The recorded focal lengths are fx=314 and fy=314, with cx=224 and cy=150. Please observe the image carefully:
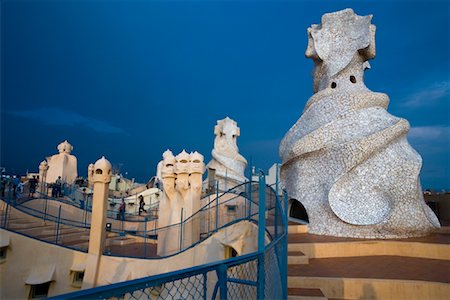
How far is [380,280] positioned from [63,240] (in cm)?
980

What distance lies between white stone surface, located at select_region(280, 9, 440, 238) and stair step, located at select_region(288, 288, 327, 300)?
326 centimetres

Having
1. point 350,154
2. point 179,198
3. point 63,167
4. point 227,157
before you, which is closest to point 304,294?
point 350,154

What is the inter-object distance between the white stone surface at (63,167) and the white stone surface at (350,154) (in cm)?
1348

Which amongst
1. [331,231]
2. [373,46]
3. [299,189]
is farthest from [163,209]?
[373,46]

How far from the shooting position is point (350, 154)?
7.79m

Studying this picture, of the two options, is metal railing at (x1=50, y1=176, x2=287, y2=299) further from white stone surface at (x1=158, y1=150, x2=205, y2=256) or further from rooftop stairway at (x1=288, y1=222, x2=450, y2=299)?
white stone surface at (x1=158, y1=150, x2=205, y2=256)

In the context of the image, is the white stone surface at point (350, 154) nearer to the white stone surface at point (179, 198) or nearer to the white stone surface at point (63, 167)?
the white stone surface at point (179, 198)

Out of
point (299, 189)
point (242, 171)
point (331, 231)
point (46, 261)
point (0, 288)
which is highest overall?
point (242, 171)

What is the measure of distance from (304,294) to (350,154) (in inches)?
170

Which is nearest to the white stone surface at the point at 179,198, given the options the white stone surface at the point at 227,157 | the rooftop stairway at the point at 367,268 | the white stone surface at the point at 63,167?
the rooftop stairway at the point at 367,268

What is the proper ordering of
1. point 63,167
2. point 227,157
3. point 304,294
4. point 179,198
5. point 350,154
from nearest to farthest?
point 304,294, point 350,154, point 179,198, point 63,167, point 227,157

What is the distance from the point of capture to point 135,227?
45.2 ft

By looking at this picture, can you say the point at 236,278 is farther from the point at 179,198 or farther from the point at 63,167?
the point at 63,167

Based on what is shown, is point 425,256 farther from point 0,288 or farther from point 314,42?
point 0,288
